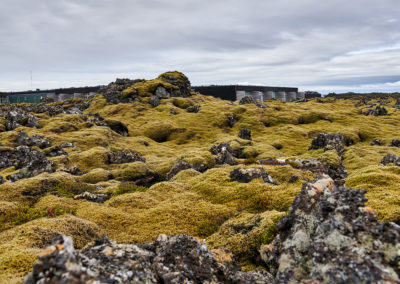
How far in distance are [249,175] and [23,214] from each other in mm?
12585

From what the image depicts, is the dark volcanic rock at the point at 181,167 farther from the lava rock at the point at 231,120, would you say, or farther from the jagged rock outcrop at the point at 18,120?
the lava rock at the point at 231,120

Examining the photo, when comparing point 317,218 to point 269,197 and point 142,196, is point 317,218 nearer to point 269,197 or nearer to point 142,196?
point 269,197

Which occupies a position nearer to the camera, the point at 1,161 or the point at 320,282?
the point at 320,282

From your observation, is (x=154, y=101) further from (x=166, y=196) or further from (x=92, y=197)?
(x=166, y=196)

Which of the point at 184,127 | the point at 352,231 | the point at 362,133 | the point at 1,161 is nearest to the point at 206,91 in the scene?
the point at 184,127

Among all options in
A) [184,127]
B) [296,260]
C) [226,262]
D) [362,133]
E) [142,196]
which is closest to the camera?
[296,260]

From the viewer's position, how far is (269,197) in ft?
50.6

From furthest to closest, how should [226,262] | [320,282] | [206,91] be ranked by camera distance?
[206,91] → [226,262] → [320,282]

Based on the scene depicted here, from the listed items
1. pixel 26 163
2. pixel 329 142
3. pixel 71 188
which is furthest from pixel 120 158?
pixel 329 142

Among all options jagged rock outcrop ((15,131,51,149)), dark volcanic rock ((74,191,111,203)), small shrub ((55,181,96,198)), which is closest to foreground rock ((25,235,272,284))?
dark volcanic rock ((74,191,111,203))

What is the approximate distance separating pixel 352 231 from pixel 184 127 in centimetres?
6597

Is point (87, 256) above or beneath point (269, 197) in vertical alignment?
above

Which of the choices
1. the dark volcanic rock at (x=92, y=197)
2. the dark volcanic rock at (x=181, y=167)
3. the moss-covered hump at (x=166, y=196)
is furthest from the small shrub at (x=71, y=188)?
the dark volcanic rock at (x=181, y=167)

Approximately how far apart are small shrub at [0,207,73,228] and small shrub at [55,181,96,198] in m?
3.46
